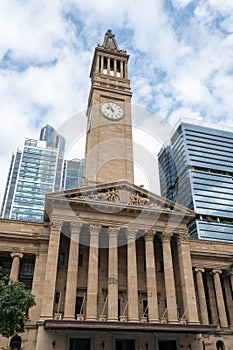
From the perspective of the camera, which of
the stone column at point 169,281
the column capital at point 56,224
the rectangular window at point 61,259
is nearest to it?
the stone column at point 169,281

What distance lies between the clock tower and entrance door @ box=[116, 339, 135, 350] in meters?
19.2

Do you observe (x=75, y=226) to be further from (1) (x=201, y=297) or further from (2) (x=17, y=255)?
(1) (x=201, y=297)

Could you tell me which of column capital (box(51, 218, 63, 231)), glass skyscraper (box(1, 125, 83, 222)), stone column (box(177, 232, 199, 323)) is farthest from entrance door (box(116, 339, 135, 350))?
glass skyscraper (box(1, 125, 83, 222))

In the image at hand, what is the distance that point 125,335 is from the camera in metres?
29.1

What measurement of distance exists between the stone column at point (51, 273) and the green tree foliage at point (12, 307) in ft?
17.0

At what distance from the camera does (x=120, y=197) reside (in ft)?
117

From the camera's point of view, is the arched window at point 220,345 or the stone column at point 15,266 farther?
the arched window at point 220,345

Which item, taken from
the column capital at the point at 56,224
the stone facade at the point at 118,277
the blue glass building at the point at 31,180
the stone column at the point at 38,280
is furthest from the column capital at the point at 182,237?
the blue glass building at the point at 31,180

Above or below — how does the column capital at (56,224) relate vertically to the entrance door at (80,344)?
above

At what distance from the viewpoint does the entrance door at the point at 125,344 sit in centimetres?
3062

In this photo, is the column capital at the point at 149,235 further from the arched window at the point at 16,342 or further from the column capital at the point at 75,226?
the arched window at the point at 16,342

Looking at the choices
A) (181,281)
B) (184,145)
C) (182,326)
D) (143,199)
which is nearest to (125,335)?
(182,326)

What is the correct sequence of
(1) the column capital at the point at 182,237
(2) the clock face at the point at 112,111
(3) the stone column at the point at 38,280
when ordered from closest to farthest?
(3) the stone column at the point at 38,280 < (1) the column capital at the point at 182,237 < (2) the clock face at the point at 112,111

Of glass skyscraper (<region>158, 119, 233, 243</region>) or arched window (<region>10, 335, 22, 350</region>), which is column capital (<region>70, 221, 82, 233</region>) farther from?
glass skyscraper (<region>158, 119, 233, 243</region>)
